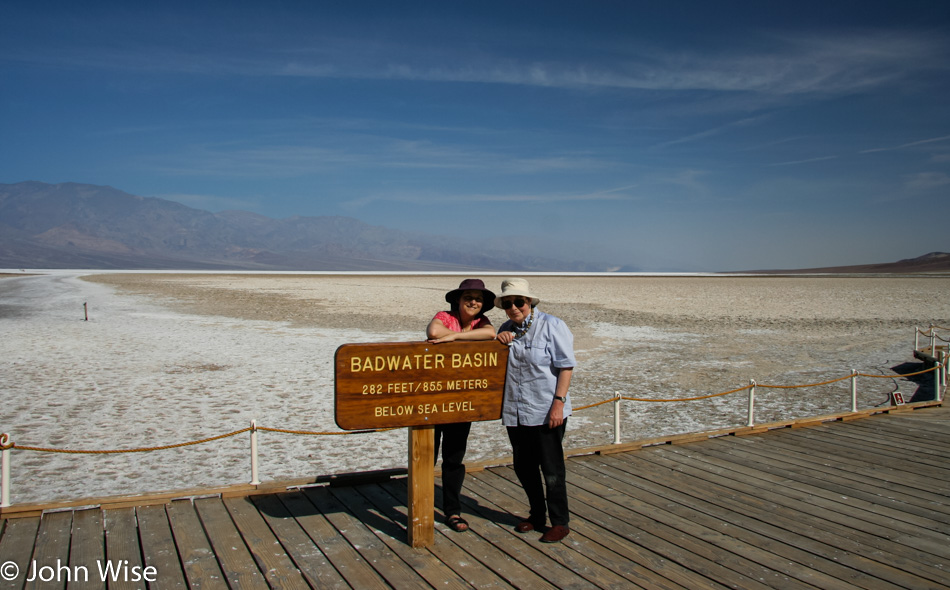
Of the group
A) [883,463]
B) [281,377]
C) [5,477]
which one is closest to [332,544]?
[5,477]

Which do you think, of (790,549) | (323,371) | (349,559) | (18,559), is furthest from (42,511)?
(323,371)

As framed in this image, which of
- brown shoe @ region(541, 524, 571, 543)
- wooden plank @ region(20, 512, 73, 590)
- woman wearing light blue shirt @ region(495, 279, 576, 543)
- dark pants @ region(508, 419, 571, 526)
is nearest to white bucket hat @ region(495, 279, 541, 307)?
woman wearing light blue shirt @ region(495, 279, 576, 543)

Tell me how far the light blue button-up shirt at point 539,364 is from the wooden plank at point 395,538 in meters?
0.92

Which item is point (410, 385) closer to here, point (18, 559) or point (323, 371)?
point (18, 559)

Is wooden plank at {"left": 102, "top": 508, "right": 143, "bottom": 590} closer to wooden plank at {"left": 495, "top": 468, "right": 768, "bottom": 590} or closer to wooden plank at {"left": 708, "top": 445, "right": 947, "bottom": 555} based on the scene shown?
wooden plank at {"left": 495, "top": 468, "right": 768, "bottom": 590}

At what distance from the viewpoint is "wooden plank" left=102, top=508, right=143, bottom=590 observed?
344cm

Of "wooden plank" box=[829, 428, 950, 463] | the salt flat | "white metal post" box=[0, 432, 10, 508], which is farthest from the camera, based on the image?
the salt flat

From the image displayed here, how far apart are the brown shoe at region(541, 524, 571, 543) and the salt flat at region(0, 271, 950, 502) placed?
337cm

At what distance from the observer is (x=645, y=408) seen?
972 centimetres

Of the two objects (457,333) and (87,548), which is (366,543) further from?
(87,548)

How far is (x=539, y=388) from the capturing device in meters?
3.89

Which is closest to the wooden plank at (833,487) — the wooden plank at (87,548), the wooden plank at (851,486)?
the wooden plank at (851,486)

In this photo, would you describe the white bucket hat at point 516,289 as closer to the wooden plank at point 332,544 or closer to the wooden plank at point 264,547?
the wooden plank at point 332,544

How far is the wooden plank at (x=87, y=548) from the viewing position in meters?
3.43
